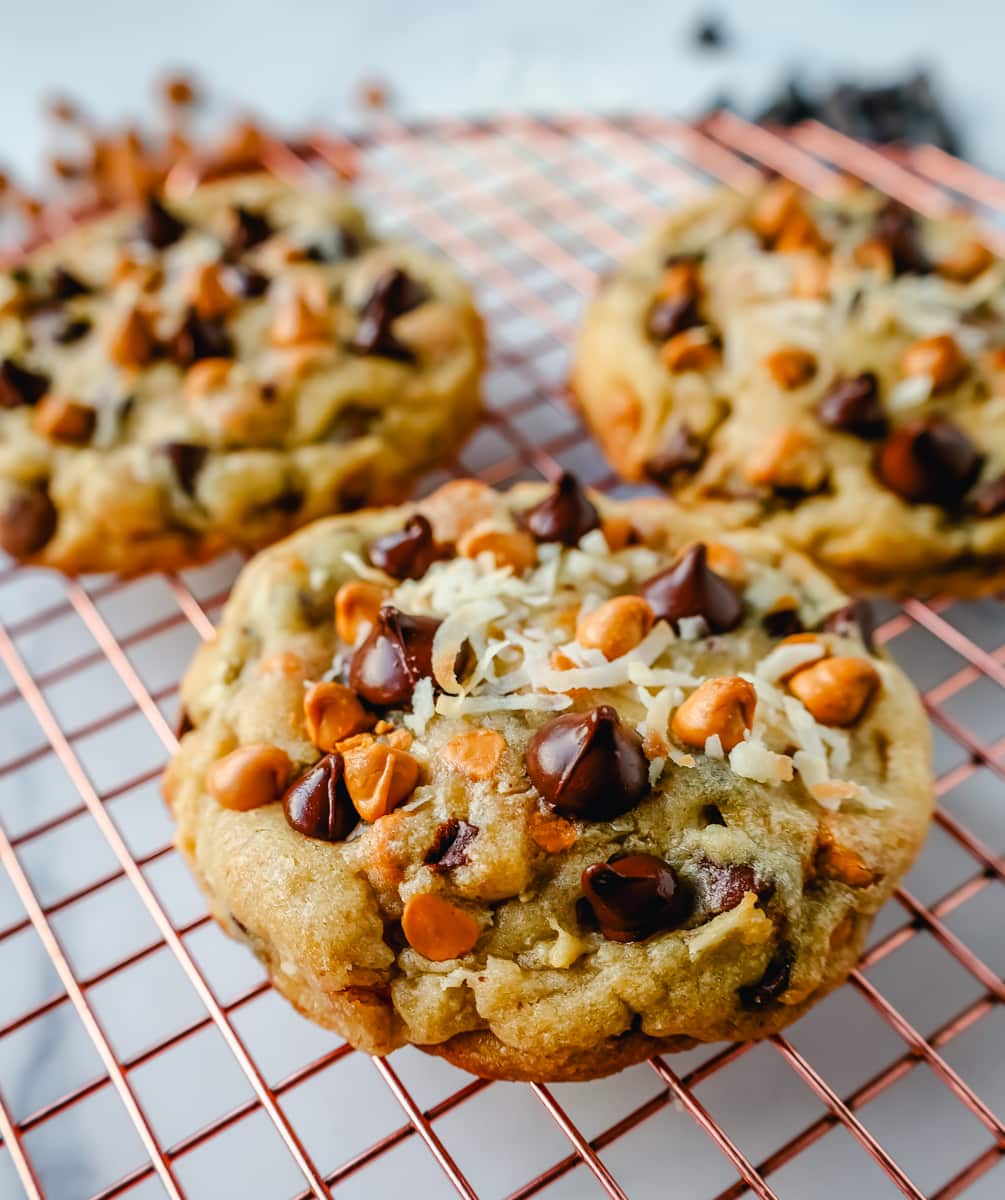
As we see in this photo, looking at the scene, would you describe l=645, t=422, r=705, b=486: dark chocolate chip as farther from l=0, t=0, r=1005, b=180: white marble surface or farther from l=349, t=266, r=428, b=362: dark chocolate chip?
l=0, t=0, r=1005, b=180: white marble surface

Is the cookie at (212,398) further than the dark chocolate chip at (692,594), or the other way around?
the cookie at (212,398)

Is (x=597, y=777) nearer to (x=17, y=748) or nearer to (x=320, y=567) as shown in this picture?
(x=320, y=567)

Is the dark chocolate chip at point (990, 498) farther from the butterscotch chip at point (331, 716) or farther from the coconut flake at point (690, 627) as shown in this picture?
the butterscotch chip at point (331, 716)

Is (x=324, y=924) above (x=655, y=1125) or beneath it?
above

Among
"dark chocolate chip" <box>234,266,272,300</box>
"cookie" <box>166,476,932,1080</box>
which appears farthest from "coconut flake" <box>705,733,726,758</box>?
"dark chocolate chip" <box>234,266,272,300</box>

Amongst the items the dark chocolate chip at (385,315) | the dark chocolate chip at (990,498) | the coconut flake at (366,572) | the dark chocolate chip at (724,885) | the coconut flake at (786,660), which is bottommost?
the dark chocolate chip at (724,885)

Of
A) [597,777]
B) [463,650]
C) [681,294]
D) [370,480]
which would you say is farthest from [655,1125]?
[681,294]

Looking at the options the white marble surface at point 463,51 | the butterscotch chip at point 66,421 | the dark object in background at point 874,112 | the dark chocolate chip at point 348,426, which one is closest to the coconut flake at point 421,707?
the dark chocolate chip at point 348,426
